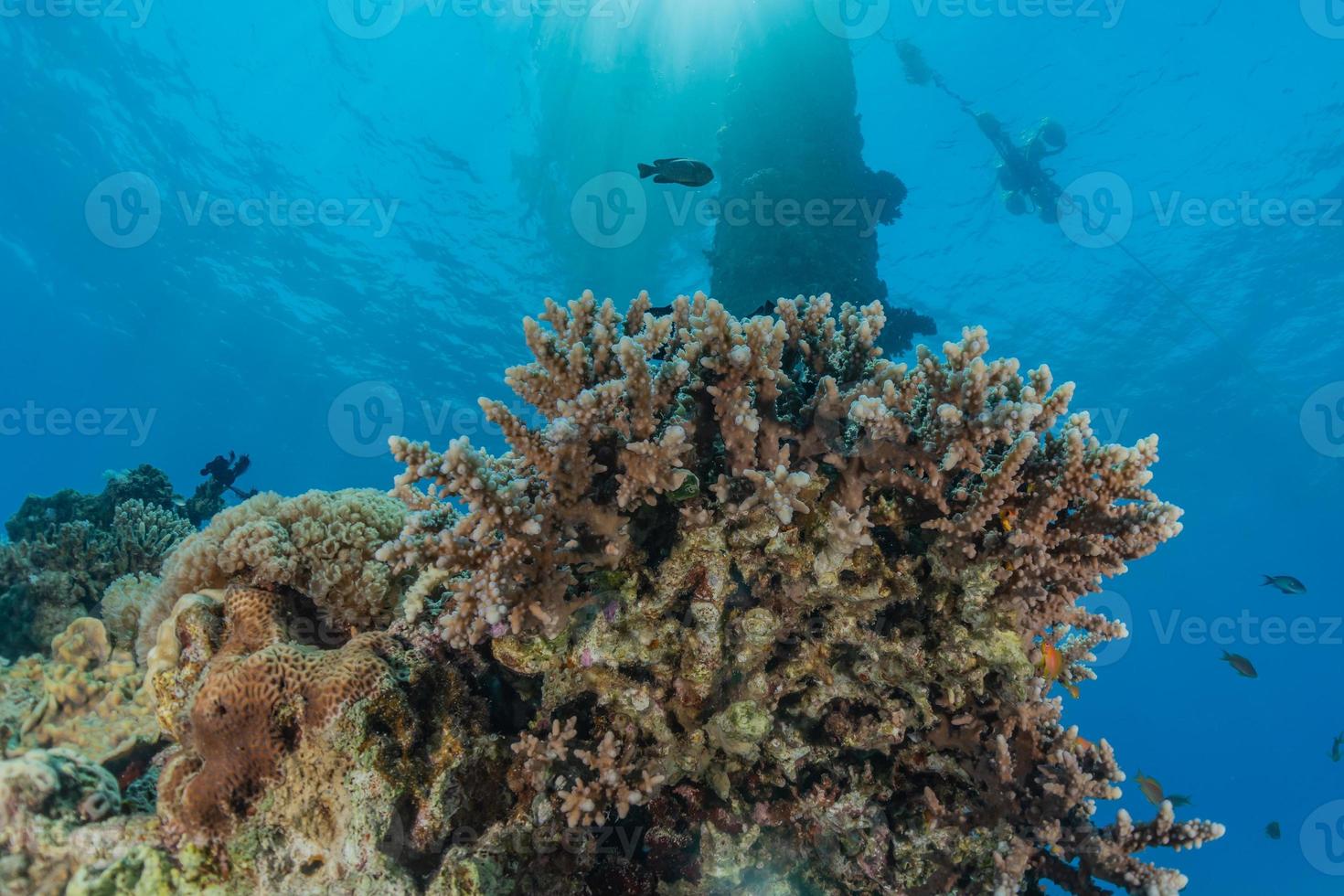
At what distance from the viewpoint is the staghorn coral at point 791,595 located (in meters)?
2.96

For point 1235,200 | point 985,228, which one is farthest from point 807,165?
point 1235,200

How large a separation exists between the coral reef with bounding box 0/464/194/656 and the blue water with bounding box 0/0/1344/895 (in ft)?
80.0

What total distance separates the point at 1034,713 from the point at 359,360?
176 feet

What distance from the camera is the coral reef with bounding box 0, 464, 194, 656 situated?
7.20 m

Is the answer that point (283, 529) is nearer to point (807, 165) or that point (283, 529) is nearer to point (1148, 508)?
point (1148, 508)

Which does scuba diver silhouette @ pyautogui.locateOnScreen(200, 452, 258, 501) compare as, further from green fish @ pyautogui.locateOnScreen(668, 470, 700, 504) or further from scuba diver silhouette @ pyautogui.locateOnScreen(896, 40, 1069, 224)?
scuba diver silhouette @ pyautogui.locateOnScreen(896, 40, 1069, 224)

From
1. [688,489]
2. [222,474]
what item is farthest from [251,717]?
[222,474]

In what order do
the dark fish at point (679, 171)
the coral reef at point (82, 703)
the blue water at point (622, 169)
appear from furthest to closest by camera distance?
the blue water at point (622, 169) < the dark fish at point (679, 171) < the coral reef at point (82, 703)

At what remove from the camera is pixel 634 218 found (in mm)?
32750

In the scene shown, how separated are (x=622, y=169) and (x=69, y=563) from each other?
2948cm

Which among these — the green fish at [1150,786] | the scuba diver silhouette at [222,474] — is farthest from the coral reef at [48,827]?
the scuba diver silhouette at [222,474]

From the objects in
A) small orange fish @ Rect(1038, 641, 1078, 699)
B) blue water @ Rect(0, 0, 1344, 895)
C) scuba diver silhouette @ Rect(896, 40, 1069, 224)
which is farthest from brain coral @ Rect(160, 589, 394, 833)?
scuba diver silhouette @ Rect(896, 40, 1069, 224)

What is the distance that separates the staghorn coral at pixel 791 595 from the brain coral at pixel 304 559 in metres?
0.73

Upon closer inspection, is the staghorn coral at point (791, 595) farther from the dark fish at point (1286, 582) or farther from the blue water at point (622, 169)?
the blue water at point (622, 169)
